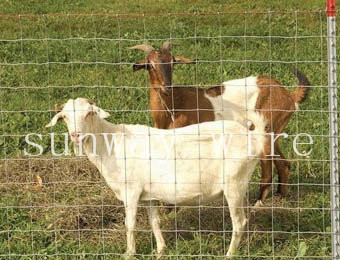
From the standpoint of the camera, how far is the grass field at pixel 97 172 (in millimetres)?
6840

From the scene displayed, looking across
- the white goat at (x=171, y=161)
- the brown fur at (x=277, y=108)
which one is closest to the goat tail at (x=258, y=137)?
the white goat at (x=171, y=161)

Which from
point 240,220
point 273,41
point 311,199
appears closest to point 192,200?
point 240,220

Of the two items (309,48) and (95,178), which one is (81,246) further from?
(309,48)

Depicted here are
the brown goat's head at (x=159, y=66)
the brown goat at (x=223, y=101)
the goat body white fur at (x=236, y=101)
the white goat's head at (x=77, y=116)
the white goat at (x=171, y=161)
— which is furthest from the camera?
the goat body white fur at (x=236, y=101)

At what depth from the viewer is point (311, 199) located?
25.9 feet

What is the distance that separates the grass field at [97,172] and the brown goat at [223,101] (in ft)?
0.72

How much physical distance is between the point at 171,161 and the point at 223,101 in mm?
1877

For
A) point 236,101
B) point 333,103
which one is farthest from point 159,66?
point 333,103

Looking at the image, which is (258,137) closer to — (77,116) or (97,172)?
(77,116)

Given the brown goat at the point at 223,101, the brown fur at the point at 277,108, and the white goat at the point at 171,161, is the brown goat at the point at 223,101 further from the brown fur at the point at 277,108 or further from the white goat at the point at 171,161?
the white goat at the point at 171,161

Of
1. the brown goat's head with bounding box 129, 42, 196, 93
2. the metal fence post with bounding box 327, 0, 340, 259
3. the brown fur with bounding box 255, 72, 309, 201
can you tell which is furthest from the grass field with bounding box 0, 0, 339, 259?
the brown goat's head with bounding box 129, 42, 196, 93

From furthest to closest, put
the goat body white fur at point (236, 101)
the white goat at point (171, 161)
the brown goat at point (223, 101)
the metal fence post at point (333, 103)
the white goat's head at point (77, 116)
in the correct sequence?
1. the goat body white fur at point (236, 101)
2. the brown goat at point (223, 101)
3. the white goat's head at point (77, 116)
4. the white goat at point (171, 161)
5. the metal fence post at point (333, 103)

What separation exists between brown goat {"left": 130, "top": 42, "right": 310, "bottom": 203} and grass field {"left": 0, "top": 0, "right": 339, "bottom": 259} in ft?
0.72

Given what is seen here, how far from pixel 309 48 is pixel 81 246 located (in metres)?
6.66
